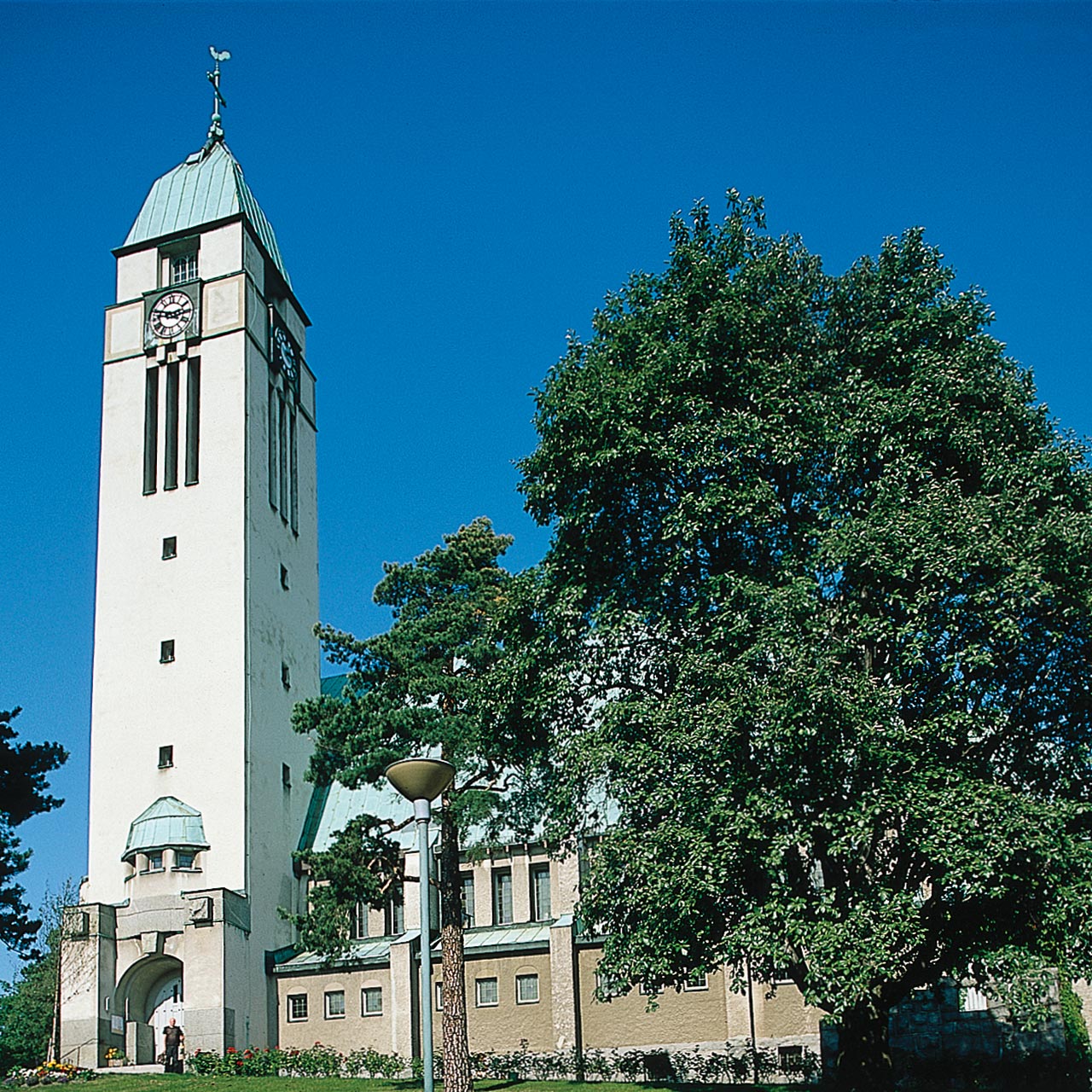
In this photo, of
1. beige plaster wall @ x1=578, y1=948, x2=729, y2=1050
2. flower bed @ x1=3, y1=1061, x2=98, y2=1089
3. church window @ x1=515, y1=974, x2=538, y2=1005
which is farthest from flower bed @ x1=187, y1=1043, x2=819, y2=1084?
flower bed @ x1=3, y1=1061, x2=98, y2=1089

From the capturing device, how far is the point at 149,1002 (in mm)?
42125

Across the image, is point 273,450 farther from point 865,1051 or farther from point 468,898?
point 865,1051

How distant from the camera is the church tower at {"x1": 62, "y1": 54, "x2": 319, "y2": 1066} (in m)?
40.6

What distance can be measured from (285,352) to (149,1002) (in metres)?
23.4

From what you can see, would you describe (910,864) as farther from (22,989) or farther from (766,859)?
(22,989)

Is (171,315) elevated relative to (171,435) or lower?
elevated

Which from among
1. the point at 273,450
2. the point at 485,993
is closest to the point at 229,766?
the point at 485,993

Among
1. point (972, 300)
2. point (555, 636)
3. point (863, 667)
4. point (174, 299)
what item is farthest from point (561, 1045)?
point (174, 299)

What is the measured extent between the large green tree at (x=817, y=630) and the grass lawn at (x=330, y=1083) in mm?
6271

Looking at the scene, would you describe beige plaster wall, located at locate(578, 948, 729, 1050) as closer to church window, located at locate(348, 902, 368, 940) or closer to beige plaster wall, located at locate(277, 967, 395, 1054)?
beige plaster wall, located at locate(277, 967, 395, 1054)

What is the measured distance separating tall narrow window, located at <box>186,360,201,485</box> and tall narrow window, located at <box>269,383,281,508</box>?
265 cm

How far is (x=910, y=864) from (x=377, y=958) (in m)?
24.5

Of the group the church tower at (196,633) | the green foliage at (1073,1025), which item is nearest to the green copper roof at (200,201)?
the church tower at (196,633)

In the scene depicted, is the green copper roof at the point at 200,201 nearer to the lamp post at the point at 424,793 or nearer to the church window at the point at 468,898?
the church window at the point at 468,898
